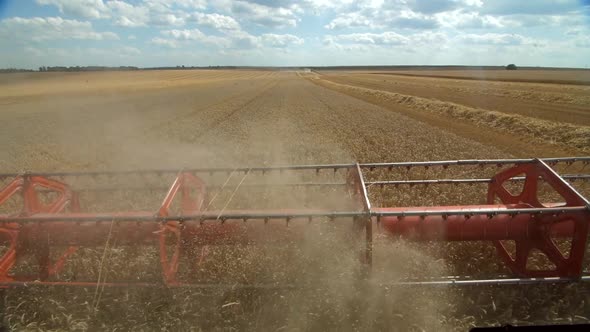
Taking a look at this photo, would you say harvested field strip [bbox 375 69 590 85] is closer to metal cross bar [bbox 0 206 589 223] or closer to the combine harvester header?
the combine harvester header

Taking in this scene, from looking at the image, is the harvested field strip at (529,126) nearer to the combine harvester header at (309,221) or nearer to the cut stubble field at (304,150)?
the cut stubble field at (304,150)

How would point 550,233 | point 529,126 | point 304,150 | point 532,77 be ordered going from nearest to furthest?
point 550,233 → point 304,150 → point 529,126 → point 532,77

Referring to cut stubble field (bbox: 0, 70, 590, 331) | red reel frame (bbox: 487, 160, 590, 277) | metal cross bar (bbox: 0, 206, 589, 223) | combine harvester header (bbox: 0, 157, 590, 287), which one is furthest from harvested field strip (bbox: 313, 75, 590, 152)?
metal cross bar (bbox: 0, 206, 589, 223)

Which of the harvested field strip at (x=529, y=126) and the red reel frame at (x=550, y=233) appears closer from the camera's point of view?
the red reel frame at (x=550, y=233)

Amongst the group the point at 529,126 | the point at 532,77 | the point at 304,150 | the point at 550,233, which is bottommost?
the point at 304,150

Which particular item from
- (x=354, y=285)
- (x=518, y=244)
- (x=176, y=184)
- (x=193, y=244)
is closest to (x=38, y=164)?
(x=176, y=184)

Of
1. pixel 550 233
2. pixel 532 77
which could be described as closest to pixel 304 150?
pixel 550 233

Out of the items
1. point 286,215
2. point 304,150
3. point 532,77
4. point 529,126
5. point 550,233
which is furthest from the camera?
point 532,77

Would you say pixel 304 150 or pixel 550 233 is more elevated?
pixel 550 233

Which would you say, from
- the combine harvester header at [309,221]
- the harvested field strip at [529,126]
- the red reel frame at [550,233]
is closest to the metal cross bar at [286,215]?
the combine harvester header at [309,221]

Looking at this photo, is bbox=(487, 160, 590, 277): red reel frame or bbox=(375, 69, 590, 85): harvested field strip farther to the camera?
bbox=(375, 69, 590, 85): harvested field strip

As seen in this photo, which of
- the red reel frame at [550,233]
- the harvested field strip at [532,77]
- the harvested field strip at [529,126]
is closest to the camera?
the red reel frame at [550,233]

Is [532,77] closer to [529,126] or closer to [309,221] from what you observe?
[529,126]

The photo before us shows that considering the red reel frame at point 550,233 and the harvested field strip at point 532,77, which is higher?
the harvested field strip at point 532,77
